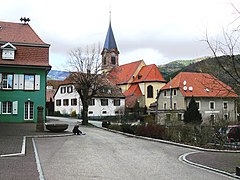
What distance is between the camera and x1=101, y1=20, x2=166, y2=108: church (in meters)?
90.2

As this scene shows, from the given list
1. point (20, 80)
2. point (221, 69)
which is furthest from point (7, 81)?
point (221, 69)

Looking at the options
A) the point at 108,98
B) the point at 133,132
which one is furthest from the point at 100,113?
the point at 133,132

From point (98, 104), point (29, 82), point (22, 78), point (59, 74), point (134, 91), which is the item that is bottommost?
point (98, 104)

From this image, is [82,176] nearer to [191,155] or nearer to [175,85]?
[191,155]

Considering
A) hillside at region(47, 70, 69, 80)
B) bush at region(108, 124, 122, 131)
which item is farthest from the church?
bush at region(108, 124, 122, 131)

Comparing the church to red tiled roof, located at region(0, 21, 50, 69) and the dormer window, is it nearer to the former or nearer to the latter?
red tiled roof, located at region(0, 21, 50, 69)

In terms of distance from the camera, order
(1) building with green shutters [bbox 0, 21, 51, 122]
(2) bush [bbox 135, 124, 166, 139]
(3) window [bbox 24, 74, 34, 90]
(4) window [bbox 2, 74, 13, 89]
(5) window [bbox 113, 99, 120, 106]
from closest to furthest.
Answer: (2) bush [bbox 135, 124, 166, 139]
(1) building with green shutters [bbox 0, 21, 51, 122]
(4) window [bbox 2, 74, 13, 89]
(3) window [bbox 24, 74, 34, 90]
(5) window [bbox 113, 99, 120, 106]

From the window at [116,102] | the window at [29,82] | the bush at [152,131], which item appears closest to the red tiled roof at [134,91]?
the window at [116,102]

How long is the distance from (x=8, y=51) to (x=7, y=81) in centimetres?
325

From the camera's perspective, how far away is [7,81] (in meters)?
39.9

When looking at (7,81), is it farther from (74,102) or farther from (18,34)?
(74,102)

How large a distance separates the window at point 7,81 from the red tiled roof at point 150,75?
55132 mm

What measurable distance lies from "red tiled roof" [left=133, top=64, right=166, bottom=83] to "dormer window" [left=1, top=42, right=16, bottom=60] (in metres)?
55.3

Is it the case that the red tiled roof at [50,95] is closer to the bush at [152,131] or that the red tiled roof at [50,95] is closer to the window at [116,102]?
the window at [116,102]
